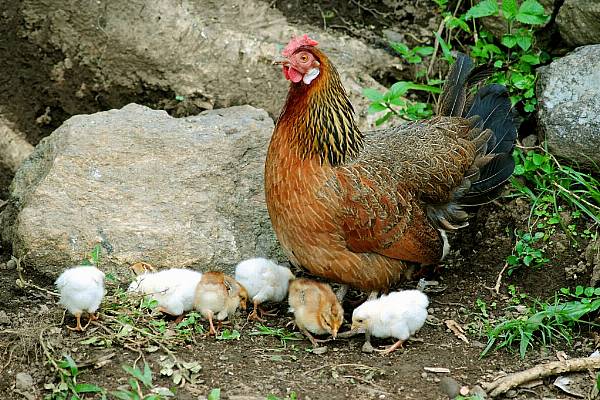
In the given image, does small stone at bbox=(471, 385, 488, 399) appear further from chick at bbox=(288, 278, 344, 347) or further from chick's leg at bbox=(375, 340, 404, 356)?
chick at bbox=(288, 278, 344, 347)

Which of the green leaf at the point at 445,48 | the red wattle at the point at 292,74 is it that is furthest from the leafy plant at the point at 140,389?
the green leaf at the point at 445,48

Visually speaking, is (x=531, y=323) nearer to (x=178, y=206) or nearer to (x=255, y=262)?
(x=255, y=262)

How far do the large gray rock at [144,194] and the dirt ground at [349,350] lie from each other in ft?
1.07

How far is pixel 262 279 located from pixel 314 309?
44 cm

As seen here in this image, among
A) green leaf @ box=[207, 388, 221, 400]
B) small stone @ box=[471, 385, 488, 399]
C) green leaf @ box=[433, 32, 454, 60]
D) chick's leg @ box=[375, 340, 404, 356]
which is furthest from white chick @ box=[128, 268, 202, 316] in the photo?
green leaf @ box=[433, 32, 454, 60]

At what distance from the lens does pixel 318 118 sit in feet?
18.4

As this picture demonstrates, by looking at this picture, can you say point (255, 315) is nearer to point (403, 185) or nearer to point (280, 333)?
point (280, 333)

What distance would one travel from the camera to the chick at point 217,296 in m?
5.44

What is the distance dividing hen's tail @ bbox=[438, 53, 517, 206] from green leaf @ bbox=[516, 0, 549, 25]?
65 cm

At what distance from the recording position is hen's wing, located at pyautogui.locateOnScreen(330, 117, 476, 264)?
5.63 meters

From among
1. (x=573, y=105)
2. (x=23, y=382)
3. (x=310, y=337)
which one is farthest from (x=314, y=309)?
(x=573, y=105)

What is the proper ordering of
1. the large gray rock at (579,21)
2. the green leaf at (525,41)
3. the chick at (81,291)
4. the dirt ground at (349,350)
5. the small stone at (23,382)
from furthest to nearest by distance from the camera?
the green leaf at (525,41) < the large gray rock at (579,21) < the chick at (81,291) < the dirt ground at (349,350) < the small stone at (23,382)

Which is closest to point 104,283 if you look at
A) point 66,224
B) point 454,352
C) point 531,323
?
point 66,224

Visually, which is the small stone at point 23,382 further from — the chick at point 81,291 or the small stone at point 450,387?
the small stone at point 450,387
